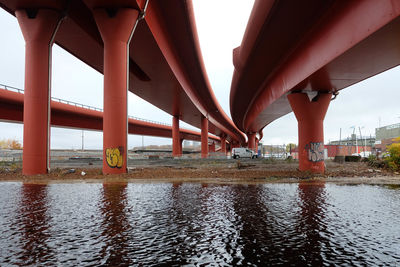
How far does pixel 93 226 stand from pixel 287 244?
8.47 ft

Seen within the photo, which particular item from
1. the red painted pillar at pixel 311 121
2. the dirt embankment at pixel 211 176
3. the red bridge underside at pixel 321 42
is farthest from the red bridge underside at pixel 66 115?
the red painted pillar at pixel 311 121

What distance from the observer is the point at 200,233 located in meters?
3.47

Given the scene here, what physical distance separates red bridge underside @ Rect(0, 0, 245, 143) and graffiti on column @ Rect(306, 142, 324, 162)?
11082 millimetres

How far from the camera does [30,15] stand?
16016 mm

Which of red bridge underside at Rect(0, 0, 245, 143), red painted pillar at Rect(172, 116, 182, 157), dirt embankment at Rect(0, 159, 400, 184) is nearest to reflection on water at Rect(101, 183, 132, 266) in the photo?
dirt embankment at Rect(0, 159, 400, 184)

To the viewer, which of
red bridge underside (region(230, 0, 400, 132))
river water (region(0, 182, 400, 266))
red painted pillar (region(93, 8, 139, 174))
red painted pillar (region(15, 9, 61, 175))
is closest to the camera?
river water (region(0, 182, 400, 266))

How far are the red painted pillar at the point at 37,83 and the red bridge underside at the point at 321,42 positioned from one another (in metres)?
11.6

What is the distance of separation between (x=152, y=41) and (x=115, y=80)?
481 centimetres

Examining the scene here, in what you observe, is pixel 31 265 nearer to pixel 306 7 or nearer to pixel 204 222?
pixel 204 222

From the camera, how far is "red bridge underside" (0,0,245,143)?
16297 mm

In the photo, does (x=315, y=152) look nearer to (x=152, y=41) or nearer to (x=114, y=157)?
(x=114, y=157)

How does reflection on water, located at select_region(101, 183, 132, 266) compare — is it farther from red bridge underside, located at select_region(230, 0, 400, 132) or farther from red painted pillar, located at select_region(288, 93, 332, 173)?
red painted pillar, located at select_region(288, 93, 332, 173)

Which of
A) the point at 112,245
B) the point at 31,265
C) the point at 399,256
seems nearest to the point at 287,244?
the point at 399,256

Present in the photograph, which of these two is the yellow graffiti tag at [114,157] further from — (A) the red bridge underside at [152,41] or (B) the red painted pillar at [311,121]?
(B) the red painted pillar at [311,121]
